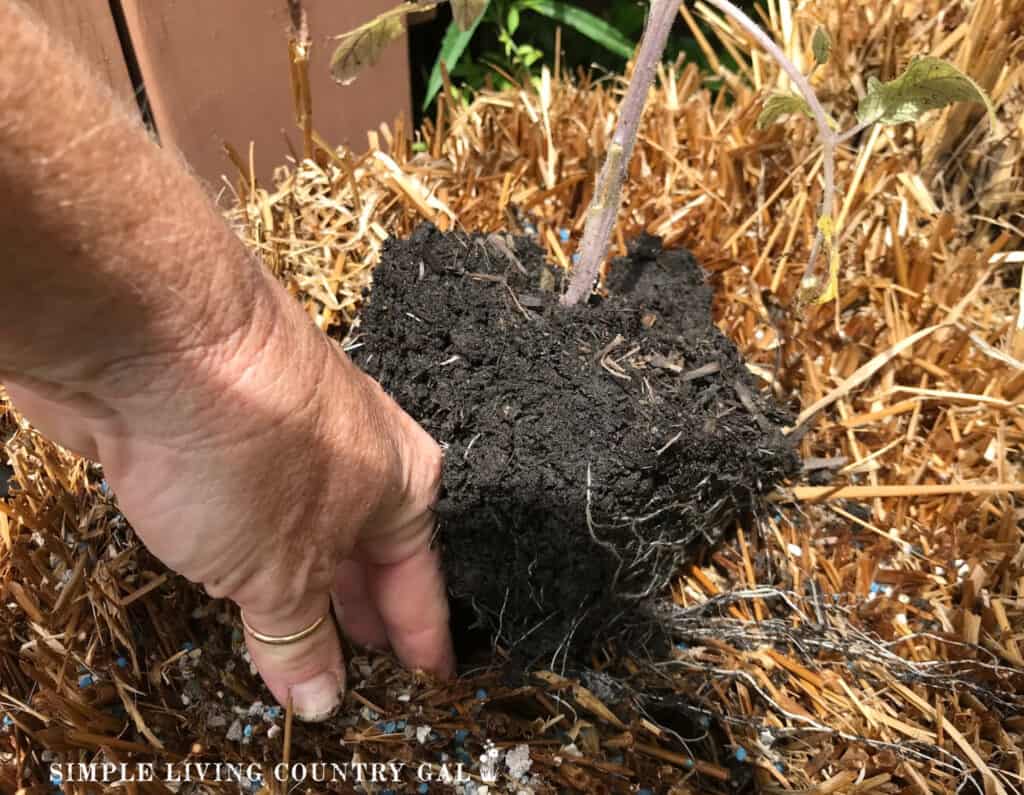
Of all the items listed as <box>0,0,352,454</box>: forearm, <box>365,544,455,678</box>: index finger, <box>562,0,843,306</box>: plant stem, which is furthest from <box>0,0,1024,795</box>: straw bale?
<box>0,0,352,454</box>: forearm

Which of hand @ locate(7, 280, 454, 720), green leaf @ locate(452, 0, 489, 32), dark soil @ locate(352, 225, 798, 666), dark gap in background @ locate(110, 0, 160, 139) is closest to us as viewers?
hand @ locate(7, 280, 454, 720)

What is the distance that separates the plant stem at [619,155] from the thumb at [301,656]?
440mm

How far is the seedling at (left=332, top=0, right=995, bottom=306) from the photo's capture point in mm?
670

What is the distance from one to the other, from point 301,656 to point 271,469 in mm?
269

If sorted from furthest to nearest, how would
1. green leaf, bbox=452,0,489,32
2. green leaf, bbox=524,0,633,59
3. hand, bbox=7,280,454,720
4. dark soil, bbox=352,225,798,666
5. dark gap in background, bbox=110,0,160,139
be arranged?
green leaf, bbox=524,0,633,59, dark gap in background, bbox=110,0,160,139, dark soil, bbox=352,225,798,666, green leaf, bbox=452,0,489,32, hand, bbox=7,280,454,720

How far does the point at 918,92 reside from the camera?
2.24 ft

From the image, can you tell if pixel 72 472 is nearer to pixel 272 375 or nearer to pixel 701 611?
pixel 272 375

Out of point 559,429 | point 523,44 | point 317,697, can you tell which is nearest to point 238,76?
point 523,44

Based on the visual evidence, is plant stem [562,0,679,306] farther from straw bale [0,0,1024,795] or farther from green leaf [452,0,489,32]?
straw bale [0,0,1024,795]

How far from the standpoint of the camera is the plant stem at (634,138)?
69 cm

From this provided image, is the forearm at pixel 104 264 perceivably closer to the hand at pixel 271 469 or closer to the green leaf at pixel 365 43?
the hand at pixel 271 469

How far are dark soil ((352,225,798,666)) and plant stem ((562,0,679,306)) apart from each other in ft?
0.15

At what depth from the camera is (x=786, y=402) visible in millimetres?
1062

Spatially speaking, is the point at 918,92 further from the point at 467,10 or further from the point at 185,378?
the point at 185,378
